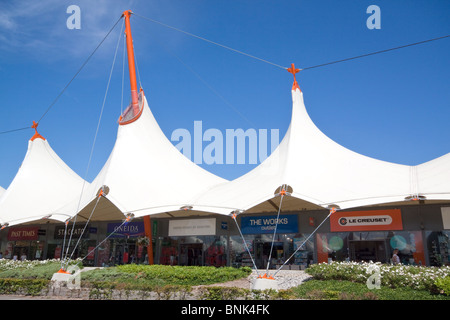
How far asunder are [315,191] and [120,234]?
45.9 ft

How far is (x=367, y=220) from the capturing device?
17344mm

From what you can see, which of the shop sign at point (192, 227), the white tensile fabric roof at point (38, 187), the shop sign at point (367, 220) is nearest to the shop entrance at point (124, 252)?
the shop sign at point (192, 227)

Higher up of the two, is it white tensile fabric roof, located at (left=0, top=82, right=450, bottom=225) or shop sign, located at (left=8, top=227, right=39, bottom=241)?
white tensile fabric roof, located at (left=0, top=82, right=450, bottom=225)

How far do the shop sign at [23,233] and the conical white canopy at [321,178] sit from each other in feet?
50.6

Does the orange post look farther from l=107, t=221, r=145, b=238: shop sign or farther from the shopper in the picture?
the shopper

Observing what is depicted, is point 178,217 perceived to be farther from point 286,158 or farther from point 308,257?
point 286,158

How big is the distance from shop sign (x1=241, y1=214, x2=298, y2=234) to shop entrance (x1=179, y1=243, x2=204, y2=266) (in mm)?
3126

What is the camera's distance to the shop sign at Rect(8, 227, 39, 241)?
26.5 m

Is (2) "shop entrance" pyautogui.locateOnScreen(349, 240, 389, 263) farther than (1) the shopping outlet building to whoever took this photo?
Yes

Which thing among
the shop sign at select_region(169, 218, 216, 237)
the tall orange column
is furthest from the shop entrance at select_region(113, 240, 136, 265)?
the tall orange column

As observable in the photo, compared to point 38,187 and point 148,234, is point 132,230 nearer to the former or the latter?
point 148,234

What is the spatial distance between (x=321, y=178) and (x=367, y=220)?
4.15 m

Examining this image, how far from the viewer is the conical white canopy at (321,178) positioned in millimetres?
13648

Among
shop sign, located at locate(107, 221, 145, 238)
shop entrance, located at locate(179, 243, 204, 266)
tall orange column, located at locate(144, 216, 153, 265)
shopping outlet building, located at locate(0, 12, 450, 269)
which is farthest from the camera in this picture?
shop sign, located at locate(107, 221, 145, 238)
